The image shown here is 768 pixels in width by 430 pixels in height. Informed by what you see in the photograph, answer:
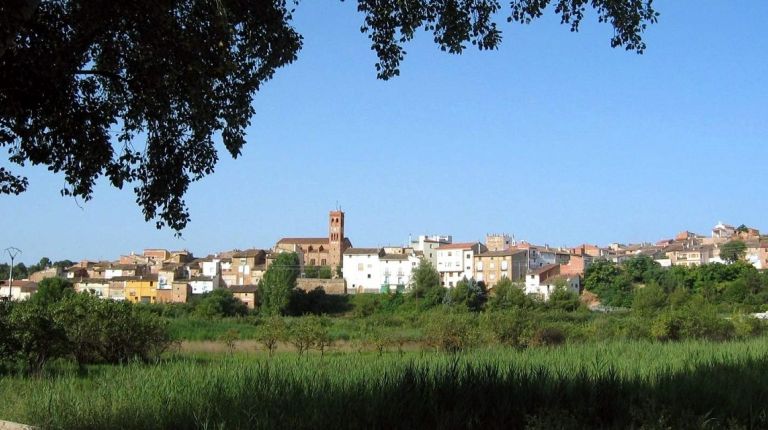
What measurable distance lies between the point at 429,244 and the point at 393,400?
114m

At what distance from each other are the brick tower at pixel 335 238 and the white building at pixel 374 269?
15.3 meters

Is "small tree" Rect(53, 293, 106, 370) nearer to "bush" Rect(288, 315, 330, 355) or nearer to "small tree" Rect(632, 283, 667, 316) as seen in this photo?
"bush" Rect(288, 315, 330, 355)

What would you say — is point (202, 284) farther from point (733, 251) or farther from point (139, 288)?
point (733, 251)

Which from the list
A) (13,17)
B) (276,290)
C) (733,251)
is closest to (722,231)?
(733,251)

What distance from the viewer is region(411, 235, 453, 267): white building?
116m

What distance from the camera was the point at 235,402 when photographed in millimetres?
6938

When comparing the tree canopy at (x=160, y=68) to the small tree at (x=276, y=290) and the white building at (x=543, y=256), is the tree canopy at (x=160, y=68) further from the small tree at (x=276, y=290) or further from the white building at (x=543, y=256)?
the white building at (x=543, y=256)

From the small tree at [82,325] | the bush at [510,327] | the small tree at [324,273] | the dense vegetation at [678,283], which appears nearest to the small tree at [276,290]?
the small tree at [324,273]

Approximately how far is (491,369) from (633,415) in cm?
213

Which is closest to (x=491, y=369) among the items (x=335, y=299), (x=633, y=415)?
(x=633, y=415)

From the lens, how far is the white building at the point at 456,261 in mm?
107438

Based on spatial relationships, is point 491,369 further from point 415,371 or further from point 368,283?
point 368,283

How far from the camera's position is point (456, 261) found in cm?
10956

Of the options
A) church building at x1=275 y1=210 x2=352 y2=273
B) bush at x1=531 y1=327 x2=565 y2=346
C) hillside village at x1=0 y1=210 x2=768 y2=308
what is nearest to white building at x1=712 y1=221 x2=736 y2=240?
hillside village at x1=0 y1=210 x2=768 y2=308
